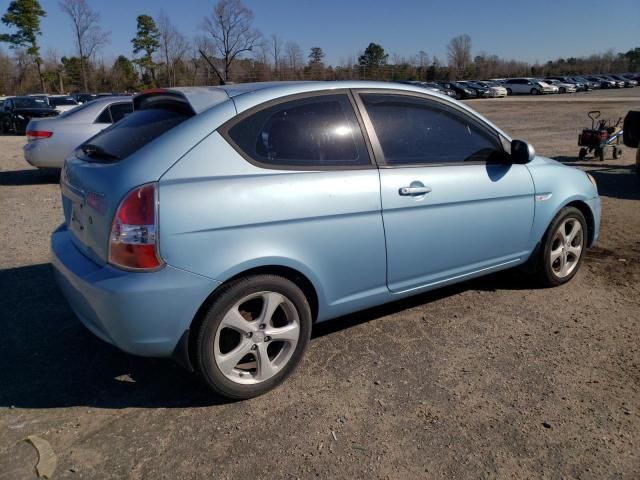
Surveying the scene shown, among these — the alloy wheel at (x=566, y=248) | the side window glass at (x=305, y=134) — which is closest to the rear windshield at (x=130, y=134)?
the side window glass at (x=305, y=134)

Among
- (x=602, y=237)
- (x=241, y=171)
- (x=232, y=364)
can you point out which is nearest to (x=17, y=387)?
(x=232, y=364)

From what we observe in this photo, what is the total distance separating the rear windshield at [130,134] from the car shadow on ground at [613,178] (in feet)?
24.5

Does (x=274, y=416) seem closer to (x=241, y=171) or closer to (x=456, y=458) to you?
(x=456, y=458)

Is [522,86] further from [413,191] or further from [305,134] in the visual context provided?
[305,134]

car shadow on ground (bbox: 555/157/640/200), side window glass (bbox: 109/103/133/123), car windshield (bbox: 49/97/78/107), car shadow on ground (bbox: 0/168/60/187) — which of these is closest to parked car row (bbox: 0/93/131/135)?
car windshield (bbox: 49/97/78/107)

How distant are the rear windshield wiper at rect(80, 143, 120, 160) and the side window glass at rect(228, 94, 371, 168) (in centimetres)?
69

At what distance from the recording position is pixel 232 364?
2.82 m

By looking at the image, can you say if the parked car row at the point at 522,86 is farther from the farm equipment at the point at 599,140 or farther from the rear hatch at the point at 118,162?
the rear hatch at the point at 118,162

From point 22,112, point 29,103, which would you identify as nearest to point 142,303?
point 22,112

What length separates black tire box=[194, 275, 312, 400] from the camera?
2.69 metres

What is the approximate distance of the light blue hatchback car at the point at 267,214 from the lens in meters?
2.57

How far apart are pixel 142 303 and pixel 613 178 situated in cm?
969

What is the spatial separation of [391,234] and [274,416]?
4.25 feet

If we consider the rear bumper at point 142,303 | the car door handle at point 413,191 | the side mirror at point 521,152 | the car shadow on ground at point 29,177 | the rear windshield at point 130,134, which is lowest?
the car shadow on ground at point 29,177
